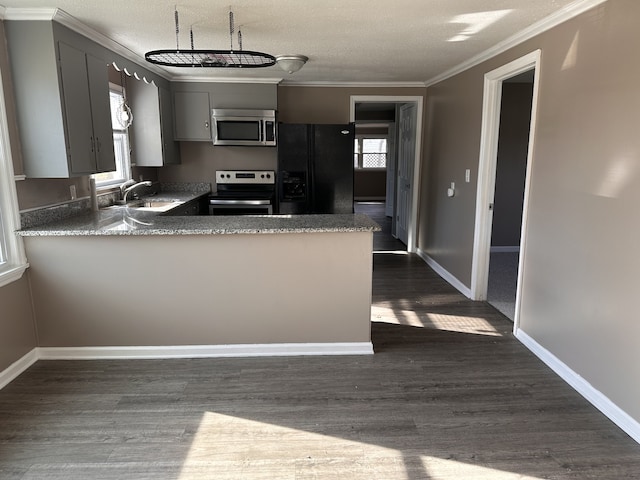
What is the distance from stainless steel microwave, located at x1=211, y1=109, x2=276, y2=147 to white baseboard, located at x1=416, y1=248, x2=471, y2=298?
2.34 meters

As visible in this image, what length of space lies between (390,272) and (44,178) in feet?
11.3

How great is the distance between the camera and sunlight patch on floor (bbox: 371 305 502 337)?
3.38 m

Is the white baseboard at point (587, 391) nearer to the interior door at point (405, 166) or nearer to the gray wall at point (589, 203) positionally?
the gray wall at point (589, 203)

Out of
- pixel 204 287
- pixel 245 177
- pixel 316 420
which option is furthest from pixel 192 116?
pixel 316 420

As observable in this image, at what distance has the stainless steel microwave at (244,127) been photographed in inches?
191

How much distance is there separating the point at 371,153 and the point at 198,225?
376 inches

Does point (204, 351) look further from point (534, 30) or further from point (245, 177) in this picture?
point (534, 30)

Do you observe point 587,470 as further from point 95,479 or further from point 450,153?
point 450,153

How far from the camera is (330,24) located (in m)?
2.85

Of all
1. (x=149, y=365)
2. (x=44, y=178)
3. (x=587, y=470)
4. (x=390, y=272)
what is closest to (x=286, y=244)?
(x=149, y=365)

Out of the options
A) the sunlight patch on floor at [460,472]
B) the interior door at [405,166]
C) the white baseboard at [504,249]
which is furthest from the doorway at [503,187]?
the sunlight patch on floor at [460,472]

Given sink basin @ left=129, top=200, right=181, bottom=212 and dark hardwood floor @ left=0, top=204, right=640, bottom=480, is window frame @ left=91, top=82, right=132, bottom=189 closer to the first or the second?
sink basin @ left=129, top=200, right=181, bottom=212

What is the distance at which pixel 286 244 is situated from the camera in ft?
9.27

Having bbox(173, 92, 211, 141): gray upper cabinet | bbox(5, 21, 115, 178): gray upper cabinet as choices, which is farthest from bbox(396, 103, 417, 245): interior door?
bbox(5, 21, 115, 178): gray upper cabinet
